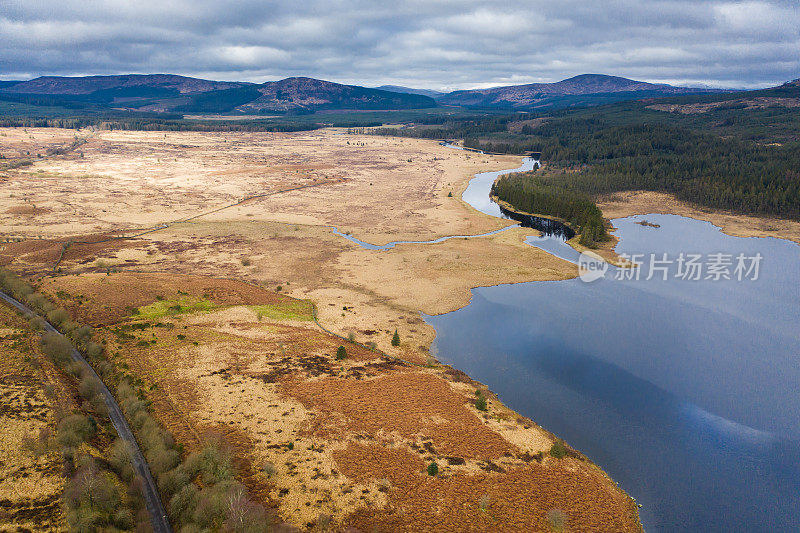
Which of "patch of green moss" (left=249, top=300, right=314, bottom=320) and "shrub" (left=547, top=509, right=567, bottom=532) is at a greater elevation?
"patch of green moss" (left=249, top=300, right=314, bottom=320)

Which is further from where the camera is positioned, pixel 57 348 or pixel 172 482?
pixel 57 348

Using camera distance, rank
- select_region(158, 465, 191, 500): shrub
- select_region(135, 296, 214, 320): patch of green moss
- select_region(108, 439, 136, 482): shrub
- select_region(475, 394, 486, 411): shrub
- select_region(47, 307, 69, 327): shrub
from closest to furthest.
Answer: select_region(158, 465, 191, 500): shrub
select_region(108, 439, 136, 482): shrub
select_region(475, 394, 486, 411): shrub
select_region(47, 307, 69, 327): shrub
select_region(135, 296, 214, 320): patch of green moss

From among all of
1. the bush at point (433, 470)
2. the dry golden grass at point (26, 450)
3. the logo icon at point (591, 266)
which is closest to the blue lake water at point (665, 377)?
the logo icon at point (591, 266)

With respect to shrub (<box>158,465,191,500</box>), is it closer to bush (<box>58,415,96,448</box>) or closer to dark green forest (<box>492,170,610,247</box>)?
bush (<box>58,415,96,448</box>)

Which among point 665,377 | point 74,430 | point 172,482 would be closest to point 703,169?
point 665,377

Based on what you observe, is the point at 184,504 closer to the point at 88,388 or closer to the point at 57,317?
the point at 88,388

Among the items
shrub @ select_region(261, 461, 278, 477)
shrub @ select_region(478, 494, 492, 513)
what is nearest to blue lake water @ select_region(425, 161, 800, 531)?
shrub @ select_region(478, 494, 492, 513)
